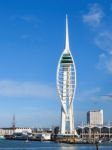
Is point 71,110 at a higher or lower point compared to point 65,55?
lower

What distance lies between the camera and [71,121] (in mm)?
194750

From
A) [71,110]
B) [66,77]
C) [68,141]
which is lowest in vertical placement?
[68,141]

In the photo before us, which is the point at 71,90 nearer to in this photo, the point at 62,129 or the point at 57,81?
the point at 57,81

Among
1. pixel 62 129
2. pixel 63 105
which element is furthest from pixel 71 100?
pixel 62 129

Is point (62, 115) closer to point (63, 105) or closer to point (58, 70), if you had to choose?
point (63, 105)

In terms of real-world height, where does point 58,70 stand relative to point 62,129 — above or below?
above

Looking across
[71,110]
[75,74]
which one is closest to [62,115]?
[71,110]

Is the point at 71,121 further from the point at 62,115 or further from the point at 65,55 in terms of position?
the point at 65,55

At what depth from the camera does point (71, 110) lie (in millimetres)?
192500

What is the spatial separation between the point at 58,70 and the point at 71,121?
66.1 ft

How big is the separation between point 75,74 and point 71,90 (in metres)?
6.15

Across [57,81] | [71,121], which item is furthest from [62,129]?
[57,81]

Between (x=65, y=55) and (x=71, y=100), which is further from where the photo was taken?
(x=65, y=55)

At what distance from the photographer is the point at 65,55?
200m
